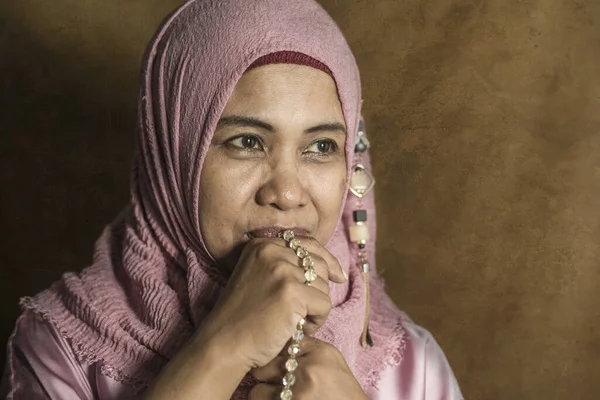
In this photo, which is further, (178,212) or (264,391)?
(178,212)

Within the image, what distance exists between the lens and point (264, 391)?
1.09 meters

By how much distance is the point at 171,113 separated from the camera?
3.94 feet

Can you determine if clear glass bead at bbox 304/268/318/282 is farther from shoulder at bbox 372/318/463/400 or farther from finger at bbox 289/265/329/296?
shoulder at bbox 372/318/463/400

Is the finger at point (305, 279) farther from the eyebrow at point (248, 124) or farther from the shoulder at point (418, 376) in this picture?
the shoulder at point (418, 376)

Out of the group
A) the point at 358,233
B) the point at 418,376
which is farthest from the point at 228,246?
the point at 418,376

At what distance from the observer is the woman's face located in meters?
1.11

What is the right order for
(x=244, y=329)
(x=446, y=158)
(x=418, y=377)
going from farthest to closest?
(x=446, y=158)
(x=418, y=377)
(x=244, y=329)

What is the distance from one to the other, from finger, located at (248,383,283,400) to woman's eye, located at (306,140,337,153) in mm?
406

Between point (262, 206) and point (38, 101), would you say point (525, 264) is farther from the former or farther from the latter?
point (38, 101)

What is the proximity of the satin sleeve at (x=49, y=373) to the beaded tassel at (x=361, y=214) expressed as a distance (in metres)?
0.51

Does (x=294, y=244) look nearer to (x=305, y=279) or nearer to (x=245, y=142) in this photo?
(x=305, y=279)

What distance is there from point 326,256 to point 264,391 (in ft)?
0.80

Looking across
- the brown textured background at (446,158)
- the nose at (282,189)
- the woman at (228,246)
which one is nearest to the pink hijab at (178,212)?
the woman at (228,246)

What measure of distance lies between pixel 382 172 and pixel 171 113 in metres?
0.80
